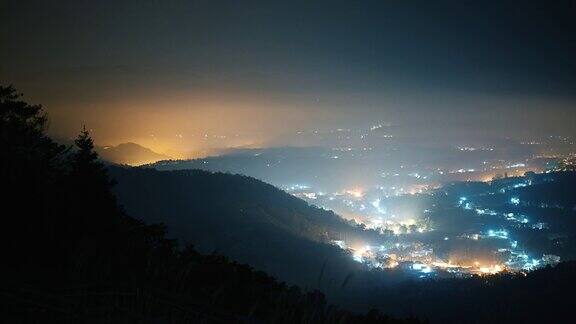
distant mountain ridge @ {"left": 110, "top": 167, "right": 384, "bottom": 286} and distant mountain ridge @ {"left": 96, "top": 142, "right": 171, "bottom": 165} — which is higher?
distant mountain ridge @ {"left": 96, "top": 142, "right": 171, "bottom": 165}

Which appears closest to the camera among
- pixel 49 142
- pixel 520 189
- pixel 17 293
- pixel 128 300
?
pixel 17 293

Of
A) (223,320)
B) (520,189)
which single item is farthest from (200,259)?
(520,189)

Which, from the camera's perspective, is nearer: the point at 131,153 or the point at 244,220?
the point at 244,220

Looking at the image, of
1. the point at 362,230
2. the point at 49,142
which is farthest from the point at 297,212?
the point at 49,142

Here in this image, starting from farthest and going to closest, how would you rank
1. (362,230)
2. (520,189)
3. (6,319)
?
(520,189)
(362,230)
(6,319)

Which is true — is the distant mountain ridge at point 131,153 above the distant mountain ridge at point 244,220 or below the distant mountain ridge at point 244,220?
above

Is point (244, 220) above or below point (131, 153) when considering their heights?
below

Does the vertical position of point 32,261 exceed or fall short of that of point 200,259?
it exceeds it

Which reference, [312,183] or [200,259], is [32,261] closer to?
[200,259]

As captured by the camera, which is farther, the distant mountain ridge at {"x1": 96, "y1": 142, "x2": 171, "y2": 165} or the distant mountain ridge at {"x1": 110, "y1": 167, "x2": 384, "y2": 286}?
the distant mountain ridge at {"x1": 96, "y1": 142, "x2": 171, "y2": 165}

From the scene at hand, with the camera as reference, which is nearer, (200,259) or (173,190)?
(200,259)
